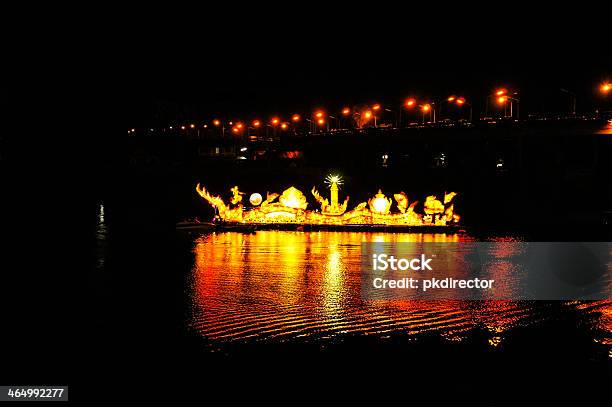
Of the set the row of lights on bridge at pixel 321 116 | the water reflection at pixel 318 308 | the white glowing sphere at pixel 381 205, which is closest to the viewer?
the water reflection at pixel 318 308

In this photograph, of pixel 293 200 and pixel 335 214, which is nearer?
pixel 293 200

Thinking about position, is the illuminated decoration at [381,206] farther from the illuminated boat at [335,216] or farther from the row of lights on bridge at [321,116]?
the row of lights on bridge at [321,116]

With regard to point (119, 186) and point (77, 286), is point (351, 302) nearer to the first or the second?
point (77, 286)

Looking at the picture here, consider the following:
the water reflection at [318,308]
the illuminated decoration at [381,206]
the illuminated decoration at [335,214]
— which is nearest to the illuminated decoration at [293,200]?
the illuminated decoration at [335,214]

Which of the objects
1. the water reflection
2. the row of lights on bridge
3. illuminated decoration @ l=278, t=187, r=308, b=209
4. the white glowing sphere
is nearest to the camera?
the water reflection

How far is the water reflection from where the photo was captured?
1359 cm

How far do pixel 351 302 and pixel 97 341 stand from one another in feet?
16.5

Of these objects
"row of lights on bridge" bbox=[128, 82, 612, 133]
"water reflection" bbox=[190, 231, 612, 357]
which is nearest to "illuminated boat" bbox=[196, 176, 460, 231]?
"water reflection" bbox=[190, 231, 612, 357]

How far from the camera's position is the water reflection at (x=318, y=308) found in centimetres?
1359

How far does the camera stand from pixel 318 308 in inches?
603

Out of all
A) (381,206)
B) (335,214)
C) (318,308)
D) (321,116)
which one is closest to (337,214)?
(335,214)

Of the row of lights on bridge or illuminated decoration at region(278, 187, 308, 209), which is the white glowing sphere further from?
the row of lights on bridge

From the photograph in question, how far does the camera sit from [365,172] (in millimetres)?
47812

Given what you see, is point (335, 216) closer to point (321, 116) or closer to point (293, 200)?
point (293, 200)
